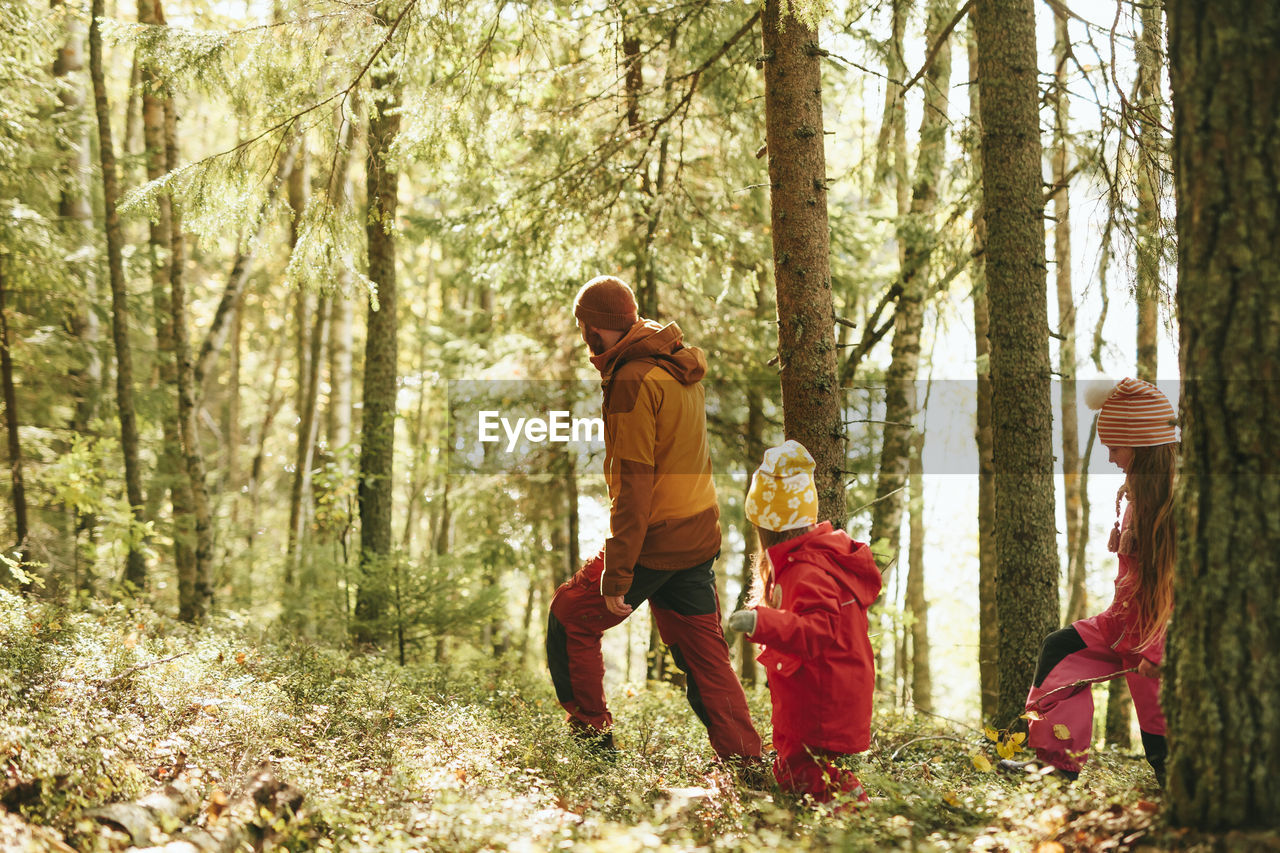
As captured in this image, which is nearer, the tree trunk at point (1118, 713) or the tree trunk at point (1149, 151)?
the tree trunk at point (1149, 151)

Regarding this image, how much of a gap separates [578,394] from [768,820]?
26.5 feet

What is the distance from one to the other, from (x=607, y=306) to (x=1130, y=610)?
2.65 metres

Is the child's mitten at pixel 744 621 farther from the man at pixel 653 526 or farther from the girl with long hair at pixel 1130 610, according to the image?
the girl with long hair at pixel 1130 610

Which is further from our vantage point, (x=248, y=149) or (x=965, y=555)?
(x=965, y=555)

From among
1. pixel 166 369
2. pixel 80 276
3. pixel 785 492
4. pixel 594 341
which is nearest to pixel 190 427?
pixel 80 276

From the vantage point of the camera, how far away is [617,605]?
4.09 meters

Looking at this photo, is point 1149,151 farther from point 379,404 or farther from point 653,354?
point 379,404

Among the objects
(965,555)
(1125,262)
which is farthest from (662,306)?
(965,555)

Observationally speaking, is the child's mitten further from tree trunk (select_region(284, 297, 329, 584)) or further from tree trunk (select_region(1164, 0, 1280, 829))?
tree trunk (select_region(284, 297, 329, 584))

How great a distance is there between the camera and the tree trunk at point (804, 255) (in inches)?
185

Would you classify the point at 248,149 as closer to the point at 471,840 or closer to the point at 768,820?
the point at 471,840

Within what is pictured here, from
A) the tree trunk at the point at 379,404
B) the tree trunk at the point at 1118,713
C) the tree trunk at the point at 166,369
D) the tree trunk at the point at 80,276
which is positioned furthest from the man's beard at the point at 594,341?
the tree trunk at the point at 1118,713

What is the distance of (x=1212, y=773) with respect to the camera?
2.35m

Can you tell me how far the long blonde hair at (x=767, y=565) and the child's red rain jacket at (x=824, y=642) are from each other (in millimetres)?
58
